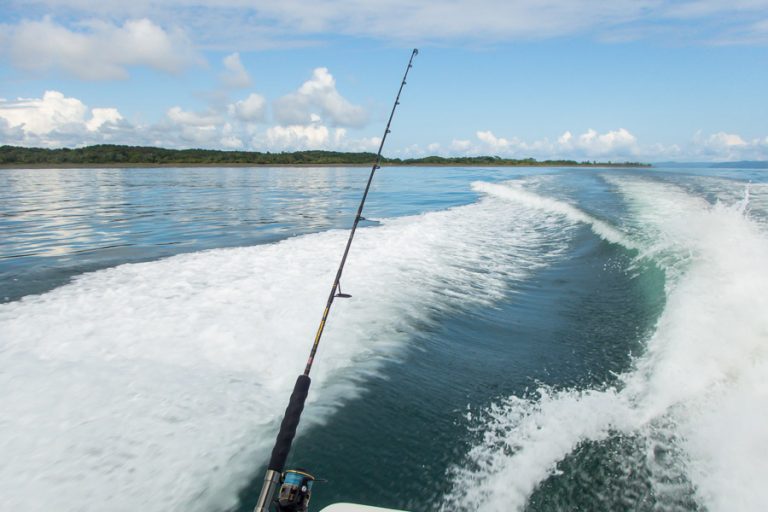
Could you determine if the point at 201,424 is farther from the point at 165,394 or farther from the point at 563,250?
the point at 563,250

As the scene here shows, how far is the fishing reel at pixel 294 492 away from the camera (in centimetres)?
177

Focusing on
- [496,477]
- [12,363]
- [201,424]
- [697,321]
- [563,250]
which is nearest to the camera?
[496,477]

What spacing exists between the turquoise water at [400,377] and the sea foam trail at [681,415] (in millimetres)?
14

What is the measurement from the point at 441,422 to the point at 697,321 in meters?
2.78

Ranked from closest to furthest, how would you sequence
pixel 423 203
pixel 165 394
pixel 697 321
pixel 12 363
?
pixel 165 394 < pixel 12 363 < pixel 697 321 < pixel 423 203

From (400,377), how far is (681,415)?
6.28ft

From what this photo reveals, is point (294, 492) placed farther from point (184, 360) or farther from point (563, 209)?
point (563, 209)

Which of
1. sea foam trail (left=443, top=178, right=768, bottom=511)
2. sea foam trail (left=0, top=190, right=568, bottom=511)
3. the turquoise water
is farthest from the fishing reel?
sea foam trail (left=443, top=178, right=768, bottom=511)

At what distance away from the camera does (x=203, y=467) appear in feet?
A: 8.39

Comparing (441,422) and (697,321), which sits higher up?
(697,321)

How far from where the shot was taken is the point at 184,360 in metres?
3.78

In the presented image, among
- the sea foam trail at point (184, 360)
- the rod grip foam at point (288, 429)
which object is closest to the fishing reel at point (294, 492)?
the rod grip foam at point (288, 429)

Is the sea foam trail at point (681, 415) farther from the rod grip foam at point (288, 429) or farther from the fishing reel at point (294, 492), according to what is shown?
the rod grip foam at point (288, 429)

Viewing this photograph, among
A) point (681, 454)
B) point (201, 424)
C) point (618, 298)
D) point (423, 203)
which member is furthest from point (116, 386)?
point (423, 203)
